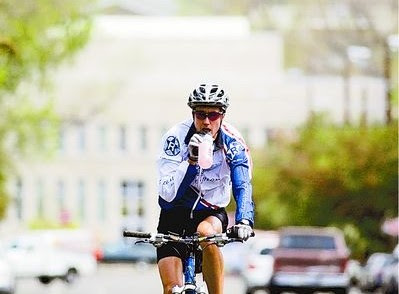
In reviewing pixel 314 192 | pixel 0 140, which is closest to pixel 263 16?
pixel 314 192

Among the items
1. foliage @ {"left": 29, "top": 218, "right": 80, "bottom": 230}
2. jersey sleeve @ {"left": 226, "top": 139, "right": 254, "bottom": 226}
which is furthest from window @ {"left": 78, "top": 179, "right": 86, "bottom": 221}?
jersey sleeve @ {"left": 226, "top": 139, "right": 254, "bottom": 226}

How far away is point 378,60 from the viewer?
5098 inches

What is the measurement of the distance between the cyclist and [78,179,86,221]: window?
364 ft

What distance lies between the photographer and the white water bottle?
1098 cm

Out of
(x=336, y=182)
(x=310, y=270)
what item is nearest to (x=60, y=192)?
(x=336, y=182)

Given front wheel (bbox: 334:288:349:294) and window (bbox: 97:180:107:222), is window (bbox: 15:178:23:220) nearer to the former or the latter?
window (bbox: 97:180:107:222)

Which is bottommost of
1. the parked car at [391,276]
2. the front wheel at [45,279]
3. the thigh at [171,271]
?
the front wheel at [45,279]

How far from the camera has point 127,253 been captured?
10431 centimetres

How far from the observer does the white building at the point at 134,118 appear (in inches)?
4781

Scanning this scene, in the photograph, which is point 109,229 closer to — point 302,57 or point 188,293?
point 302,57

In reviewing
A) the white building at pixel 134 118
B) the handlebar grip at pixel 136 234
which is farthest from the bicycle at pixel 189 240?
the white building at pixel 134 118

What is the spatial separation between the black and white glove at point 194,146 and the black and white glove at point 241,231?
44cm

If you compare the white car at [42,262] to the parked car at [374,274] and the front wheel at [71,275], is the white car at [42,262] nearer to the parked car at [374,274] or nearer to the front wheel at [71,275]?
the front wheel at [71,275]

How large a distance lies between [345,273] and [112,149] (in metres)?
88.0
